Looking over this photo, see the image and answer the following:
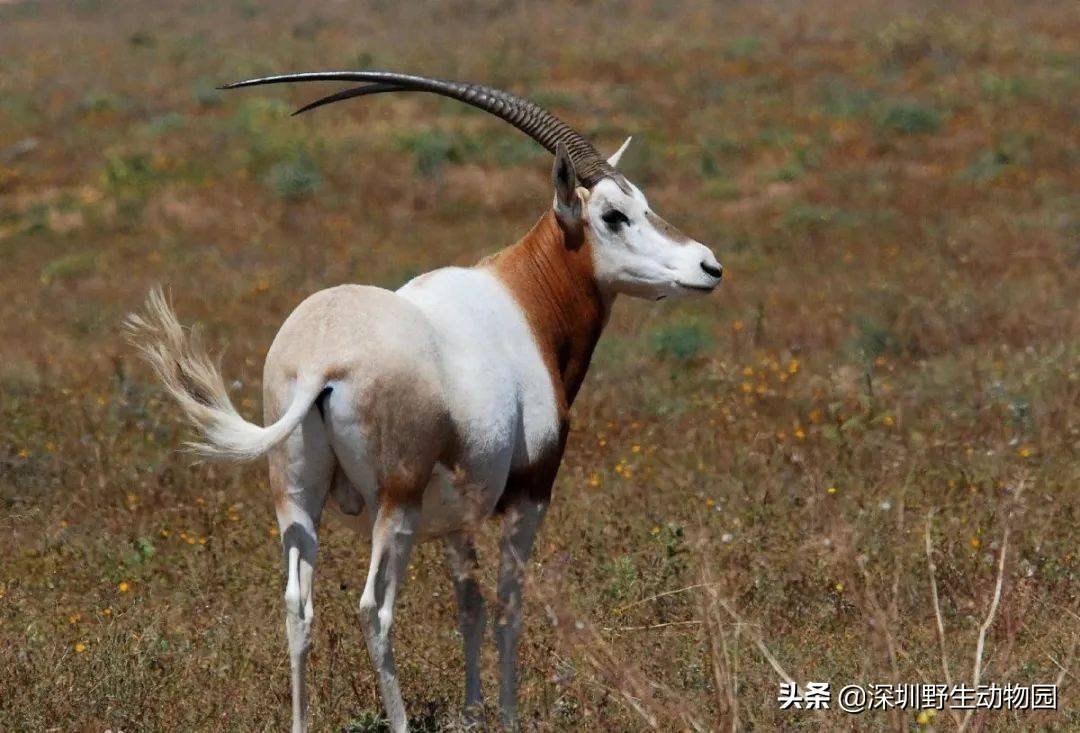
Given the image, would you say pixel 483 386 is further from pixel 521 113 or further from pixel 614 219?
pixel 521 113

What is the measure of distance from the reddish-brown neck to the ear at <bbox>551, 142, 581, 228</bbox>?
0.25ft

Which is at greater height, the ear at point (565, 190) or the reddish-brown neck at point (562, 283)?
the ear at point (565, 190)

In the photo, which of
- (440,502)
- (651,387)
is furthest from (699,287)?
(651,387)

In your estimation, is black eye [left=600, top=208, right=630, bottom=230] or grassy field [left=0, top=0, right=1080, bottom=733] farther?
black eye [left=600, top=208, right=630, bottom=230]

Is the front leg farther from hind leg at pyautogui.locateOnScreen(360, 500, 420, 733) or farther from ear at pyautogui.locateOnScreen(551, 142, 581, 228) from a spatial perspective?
ear at pyautogui.locateOnScreen(551, 142, 581, 228)

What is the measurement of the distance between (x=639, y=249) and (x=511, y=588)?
1.50m

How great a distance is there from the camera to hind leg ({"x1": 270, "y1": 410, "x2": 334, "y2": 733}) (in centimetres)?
505

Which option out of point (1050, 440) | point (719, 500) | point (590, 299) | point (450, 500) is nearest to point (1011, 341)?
point (1050, 440)

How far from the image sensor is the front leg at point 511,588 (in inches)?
221

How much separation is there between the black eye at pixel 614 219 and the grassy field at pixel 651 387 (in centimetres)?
133

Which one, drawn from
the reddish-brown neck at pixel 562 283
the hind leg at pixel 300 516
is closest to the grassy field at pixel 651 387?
the hind leg at pixel 300 516

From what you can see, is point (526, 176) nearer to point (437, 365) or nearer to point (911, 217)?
point (911, 217)

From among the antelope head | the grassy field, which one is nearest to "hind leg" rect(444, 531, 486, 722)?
the grassy field

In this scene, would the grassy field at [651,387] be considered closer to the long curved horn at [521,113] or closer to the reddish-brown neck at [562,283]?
the reddish-brown neck at [562,283]
